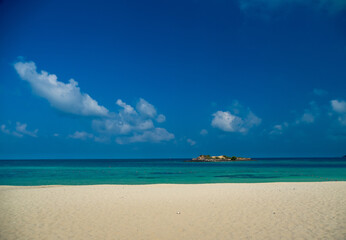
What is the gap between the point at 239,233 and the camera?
970cm

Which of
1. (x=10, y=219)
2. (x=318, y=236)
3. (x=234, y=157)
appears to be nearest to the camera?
(x=318, y=236)

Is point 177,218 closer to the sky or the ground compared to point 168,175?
closer to the ground

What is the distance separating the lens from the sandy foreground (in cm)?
975

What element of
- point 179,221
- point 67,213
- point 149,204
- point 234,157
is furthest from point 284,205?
point 234,157

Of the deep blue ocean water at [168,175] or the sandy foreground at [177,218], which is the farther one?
the deep blue ocean water at [168,175]

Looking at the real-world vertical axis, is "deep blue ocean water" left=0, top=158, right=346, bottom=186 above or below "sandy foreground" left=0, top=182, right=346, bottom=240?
above

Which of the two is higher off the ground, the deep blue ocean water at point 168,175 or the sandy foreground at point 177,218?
the deep blue ocean water at point 168,175

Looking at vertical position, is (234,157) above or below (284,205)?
above

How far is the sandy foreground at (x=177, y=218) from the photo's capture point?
975 cm

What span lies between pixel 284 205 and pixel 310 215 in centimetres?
252

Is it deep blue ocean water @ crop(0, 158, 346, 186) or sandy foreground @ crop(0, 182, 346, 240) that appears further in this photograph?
deep blue ocean water @ crop(0, 158, 346, 186)

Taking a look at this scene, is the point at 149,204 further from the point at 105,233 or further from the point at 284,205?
the point at 284,205

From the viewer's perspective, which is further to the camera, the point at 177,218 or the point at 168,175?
the point at 168,175

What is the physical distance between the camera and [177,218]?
1209cm
